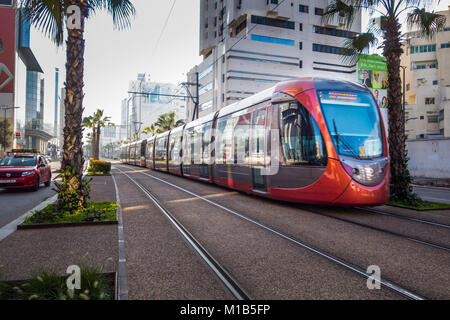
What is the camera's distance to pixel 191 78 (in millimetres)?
75125

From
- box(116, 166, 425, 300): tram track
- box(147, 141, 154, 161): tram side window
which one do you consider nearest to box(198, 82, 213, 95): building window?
box(147, 141, 154, 161): tram side window

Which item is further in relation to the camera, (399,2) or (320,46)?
(320,46)

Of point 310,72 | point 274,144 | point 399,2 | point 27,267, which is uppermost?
point 310,72

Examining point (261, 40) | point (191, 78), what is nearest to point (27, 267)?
point (261, 40)

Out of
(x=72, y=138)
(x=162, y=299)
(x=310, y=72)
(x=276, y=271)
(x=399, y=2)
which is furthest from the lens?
(x=310, y=72)

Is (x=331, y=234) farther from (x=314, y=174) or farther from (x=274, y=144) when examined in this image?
(x=274, y=144)

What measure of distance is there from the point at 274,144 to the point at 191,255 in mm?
4797

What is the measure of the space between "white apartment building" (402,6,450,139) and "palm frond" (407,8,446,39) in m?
47.3

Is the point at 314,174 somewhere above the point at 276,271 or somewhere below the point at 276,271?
above

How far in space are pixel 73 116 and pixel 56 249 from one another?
3.48m

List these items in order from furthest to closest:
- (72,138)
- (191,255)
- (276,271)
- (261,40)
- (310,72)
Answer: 1. (310,72)
2. (261,40)
3. (72,138)
4. (191,255)
5. (276,271)

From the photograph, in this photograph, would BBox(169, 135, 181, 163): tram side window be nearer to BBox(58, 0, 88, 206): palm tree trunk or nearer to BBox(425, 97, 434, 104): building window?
BBox(58, 0, 88, 206): palm tree trunk

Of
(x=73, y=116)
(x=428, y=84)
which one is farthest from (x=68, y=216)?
(x=428, y=84)

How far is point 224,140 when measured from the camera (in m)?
12.1
